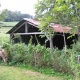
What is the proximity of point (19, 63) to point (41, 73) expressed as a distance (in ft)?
7.52

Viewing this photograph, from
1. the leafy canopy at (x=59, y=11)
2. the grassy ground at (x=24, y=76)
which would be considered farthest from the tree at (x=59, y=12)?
the grassy ground at (x=24, y=76)

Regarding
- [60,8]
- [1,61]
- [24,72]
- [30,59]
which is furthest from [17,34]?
[60,8]

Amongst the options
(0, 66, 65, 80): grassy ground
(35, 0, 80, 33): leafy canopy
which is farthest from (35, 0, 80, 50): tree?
(0, 66, 65, 80): grassy ground

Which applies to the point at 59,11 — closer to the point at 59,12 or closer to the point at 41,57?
the point at 59,12

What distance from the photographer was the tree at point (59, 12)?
242 inches

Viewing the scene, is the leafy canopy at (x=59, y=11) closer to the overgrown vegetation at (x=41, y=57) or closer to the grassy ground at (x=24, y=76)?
the overgrown vegetation at (x=41, y=57)

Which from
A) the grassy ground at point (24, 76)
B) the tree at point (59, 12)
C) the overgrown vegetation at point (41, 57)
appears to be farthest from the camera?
the overgrown vegetation at point (41, 57)

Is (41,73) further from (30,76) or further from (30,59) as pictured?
(30,59)

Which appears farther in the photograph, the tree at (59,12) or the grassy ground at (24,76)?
the grassy ground at (24,76)

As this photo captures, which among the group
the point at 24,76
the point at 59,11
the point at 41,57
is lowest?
the point at 24,76

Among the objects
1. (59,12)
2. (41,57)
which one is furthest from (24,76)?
(59,12)

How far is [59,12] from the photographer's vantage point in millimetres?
7352

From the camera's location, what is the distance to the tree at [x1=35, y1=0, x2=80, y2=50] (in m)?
6.14

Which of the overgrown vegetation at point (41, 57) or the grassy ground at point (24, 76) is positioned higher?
the overgrown vegetation at point (41, 57)
